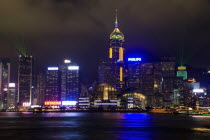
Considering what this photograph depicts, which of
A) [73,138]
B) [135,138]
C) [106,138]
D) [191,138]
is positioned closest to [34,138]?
[73,138]

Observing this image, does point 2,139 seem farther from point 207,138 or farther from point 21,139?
point 207,138

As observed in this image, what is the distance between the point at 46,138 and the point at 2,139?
27.7 feet

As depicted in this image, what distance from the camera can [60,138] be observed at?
73750 millimetres

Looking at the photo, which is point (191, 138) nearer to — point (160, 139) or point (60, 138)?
point (160, 139)

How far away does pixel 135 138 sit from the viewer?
74.9 m

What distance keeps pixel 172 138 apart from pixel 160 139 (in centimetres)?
301

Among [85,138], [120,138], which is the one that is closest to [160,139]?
[120,138]

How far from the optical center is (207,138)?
72.5 m

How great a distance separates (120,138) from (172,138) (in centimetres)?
1035

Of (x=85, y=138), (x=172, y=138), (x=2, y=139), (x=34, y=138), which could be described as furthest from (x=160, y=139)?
(x=2, y=139)

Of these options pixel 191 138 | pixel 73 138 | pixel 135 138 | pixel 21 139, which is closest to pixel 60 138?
pixel 73 138

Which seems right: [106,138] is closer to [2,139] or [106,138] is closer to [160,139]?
[160,139]

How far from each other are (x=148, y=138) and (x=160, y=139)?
12.0 feet

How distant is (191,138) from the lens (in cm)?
7362
